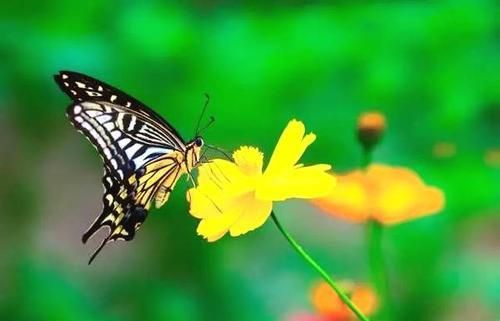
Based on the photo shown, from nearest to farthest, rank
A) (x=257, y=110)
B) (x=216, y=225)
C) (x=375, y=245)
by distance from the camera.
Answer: (x=216, y=225) → (x=375, y=245) → (x=257, y=110)

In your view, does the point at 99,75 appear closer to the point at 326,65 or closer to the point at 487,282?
the point at 326,65

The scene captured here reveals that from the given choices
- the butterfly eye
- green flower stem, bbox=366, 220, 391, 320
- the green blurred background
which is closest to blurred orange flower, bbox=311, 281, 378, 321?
green flower stem, bbox=366, 220, 391, 320

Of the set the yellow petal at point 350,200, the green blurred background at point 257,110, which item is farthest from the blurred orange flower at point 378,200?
the green blurred background at point 257,110

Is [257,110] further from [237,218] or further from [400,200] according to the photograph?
[237,218]

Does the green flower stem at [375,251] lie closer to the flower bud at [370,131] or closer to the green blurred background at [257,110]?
the flower bud at [370,131]

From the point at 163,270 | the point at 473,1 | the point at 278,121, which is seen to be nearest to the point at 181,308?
the point at 163,270

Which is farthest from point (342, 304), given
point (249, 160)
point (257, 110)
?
point (257, 110)

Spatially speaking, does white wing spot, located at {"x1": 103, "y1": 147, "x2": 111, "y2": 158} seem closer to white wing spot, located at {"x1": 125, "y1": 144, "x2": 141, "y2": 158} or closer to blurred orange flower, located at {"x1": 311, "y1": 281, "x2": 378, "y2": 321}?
white wing spot, located at {"x1": 125, "y1": 144, "x2": 141, "y2": 158}
